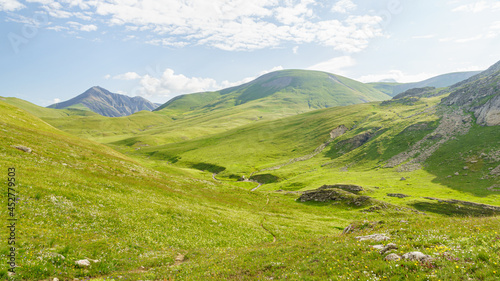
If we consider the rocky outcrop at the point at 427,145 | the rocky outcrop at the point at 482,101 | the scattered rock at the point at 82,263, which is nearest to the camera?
the scattered rock at the point at 82,263

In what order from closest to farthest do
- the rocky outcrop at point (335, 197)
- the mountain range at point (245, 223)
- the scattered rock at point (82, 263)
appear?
the mountain range at point (245, 223)
the scattered rock at point (82, 263)
the rocky outcrop at point (335, 197)

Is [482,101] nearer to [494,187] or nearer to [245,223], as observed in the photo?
[494,187]

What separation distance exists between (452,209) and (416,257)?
62.3 metres

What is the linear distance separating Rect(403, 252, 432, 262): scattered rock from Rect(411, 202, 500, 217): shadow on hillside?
188 ft

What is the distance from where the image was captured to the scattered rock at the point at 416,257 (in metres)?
12.3

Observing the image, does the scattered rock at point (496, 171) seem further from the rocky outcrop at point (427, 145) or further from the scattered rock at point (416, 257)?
the scattered rock at point (416, 257)

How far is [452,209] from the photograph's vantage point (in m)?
56.7

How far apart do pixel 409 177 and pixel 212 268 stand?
4096 inches

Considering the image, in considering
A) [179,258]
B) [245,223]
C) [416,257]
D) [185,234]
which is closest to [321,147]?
[245,223]

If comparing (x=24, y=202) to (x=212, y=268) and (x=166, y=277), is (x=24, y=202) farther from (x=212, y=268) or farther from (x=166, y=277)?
(x=212, y=268)

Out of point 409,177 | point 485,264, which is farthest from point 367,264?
point 409,177

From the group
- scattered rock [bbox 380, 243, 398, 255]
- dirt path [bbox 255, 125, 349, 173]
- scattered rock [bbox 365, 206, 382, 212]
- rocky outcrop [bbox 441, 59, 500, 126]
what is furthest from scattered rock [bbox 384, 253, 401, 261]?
rocky outcrop [bbox 441, 59, 500, 126]

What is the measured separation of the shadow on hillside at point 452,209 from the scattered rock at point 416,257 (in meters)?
57.3

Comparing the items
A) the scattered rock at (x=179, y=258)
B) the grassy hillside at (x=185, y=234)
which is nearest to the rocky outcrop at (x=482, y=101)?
the grassy hillside at (x=185, y=234)
